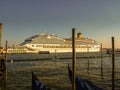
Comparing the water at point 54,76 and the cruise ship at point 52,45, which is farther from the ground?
the cruise ship at point 52,45

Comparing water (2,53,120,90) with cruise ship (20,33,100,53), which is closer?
water (2,53,120,90)

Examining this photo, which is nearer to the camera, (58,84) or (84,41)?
(58,84)

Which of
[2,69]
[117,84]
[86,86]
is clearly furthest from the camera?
[2,69]

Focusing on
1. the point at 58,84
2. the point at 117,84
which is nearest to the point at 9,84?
the point at 58,84

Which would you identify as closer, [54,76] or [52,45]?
[54,76]

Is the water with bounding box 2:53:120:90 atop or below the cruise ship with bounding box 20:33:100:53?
below

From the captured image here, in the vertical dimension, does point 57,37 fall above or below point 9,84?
above

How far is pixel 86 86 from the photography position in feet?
50.7

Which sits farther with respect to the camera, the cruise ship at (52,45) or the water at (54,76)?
the cruise ship at (52,45)

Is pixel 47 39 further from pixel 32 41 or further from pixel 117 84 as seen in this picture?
pixel 117 84

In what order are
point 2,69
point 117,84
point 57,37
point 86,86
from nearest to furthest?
point 86,86, point 117,84, point 2,69, point 57,37

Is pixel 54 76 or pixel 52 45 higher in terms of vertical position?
pixel 52 45

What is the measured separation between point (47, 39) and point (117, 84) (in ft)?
371

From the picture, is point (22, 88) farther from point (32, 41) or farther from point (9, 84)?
point (32, 41)
